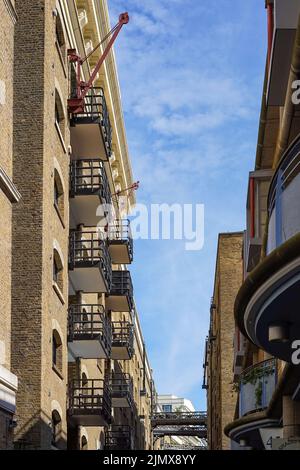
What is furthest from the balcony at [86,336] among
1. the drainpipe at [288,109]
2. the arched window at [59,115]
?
the drainpipe at [288,109]

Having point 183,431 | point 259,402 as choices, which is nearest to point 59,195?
point 259,402

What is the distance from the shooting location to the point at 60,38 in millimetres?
31062

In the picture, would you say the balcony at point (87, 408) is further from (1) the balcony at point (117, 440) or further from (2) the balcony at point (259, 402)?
(1) the balcony at point (117, 440)

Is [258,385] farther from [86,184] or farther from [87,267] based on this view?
[86,184]

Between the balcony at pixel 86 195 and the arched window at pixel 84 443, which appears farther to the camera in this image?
the arched window at pixel 84 443

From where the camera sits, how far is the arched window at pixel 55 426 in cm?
2784

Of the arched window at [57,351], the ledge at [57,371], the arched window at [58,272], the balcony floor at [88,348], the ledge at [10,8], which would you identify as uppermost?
the ledge at [10,8]

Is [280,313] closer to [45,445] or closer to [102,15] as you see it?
[45,445]

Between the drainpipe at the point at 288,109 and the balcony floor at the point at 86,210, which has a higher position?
the balcony floor at the point at 86,210

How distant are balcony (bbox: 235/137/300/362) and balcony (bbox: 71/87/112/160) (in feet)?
63.4

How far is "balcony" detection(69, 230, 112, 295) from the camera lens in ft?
103

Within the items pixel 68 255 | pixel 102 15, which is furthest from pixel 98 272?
pixel 102 15

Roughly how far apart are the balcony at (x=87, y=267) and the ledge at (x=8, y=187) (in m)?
7.94

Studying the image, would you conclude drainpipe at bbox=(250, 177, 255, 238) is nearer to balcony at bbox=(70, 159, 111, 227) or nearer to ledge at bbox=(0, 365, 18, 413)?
balcony at bbox=(70, 159, 111, 227)
